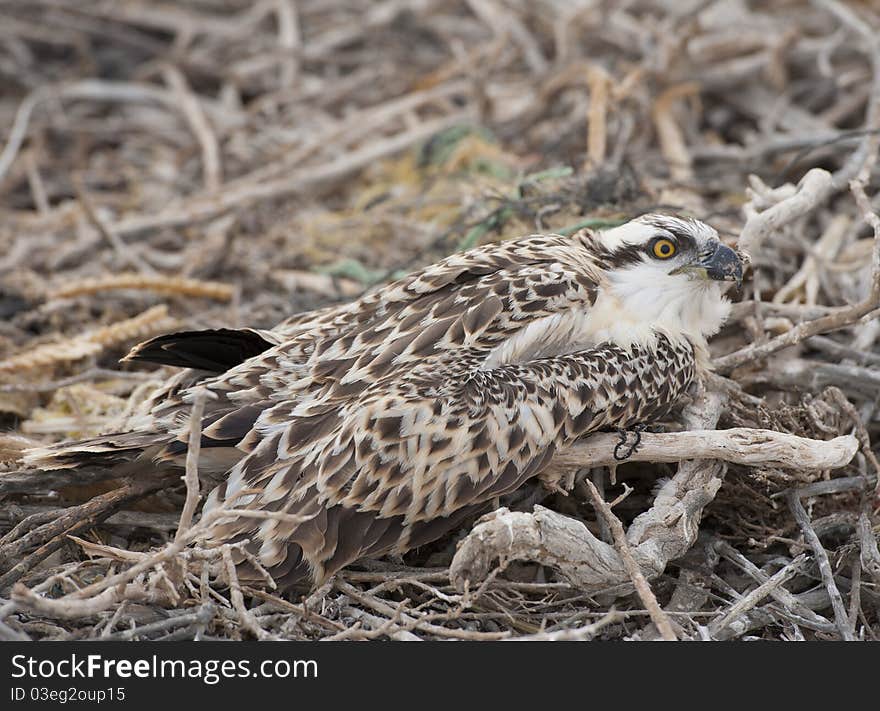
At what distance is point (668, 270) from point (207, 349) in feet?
5.87

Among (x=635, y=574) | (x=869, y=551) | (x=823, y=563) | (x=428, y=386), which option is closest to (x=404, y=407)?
(x=428, y=386)

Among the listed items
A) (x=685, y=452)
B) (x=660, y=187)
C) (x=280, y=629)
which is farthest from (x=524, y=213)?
(x=280, y=629)

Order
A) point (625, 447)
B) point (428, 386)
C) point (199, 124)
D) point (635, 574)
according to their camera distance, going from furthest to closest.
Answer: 1. point (199, 124)
2. point (625, 447)
3. point (428, 386)
4. point (635, 574)

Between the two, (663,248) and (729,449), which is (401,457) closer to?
(729,449)

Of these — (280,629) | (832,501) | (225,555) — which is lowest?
(832,501)

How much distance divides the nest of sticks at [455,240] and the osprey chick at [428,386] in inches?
7.4

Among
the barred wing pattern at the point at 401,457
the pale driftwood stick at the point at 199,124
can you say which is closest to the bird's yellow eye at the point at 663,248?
the barred wing pattern at the point at 401,457

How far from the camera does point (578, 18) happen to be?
714 cm

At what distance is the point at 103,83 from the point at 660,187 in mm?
4455

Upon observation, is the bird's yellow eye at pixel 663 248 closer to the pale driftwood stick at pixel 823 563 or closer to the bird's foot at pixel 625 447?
the bird's foot at pixel 625 447

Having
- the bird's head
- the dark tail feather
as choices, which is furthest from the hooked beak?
the dark tail feather

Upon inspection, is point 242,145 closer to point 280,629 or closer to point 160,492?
point 160,492

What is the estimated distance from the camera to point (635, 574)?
3340 mm

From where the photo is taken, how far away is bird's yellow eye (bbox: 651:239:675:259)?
4.11 metres
